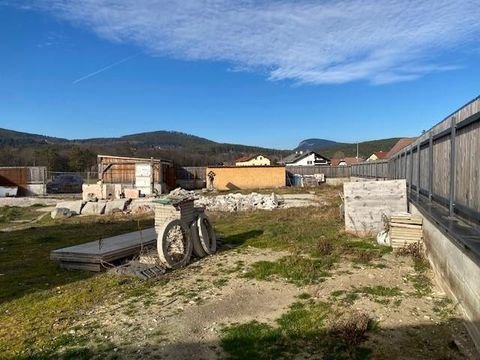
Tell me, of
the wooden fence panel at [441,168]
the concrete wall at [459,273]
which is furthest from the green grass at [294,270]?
the wooden fence panel at [441,168]

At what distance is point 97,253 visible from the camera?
9367 mm

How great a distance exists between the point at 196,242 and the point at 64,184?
3483 cm

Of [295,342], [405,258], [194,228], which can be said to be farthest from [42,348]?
[405,258]

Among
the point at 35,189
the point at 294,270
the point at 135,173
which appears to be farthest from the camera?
the point at 35,189

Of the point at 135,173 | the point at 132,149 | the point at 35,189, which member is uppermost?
the point at 132,149

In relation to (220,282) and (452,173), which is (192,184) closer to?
(220,282)

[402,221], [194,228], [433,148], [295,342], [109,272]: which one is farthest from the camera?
[194,228]

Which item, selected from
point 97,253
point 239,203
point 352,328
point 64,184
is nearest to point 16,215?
point 239,203

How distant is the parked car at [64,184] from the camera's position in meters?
40.3

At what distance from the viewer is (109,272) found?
29.5 ft

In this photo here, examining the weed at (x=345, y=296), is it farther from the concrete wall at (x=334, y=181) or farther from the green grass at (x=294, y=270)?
the concrete wall at (x=334, y=181)

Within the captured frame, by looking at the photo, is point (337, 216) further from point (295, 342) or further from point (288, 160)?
point (288, 160)

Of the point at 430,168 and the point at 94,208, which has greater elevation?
the point at 430,168

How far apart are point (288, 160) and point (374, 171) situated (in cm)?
6819
